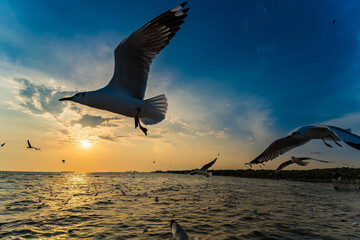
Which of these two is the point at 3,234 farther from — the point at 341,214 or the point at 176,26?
the point at 341,214

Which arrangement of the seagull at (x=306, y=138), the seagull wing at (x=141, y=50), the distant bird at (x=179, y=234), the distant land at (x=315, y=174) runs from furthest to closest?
the distant land at (x=315, y=174), the seagull wing at (x=141, y=50), the seagull at (x=306, y=138), the distant bird at (x=179, y=234)

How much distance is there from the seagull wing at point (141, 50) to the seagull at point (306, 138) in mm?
3785

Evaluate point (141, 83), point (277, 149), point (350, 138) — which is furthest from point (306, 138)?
point (141, 83)

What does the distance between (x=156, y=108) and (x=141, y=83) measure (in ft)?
2.75

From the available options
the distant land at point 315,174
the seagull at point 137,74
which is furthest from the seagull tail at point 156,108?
the distant land at point 315,174

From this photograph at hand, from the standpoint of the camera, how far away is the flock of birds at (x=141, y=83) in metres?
Answer: 4.56

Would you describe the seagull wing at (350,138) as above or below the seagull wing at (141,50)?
below

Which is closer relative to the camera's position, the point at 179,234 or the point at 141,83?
the point at 179,234

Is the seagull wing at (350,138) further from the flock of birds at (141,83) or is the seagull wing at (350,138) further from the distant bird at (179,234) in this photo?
the distant bird at (179,234)

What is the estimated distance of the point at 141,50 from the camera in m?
5.05

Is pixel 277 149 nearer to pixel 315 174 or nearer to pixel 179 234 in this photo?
pixel 179 234

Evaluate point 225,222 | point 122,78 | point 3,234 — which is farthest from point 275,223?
point 3,234

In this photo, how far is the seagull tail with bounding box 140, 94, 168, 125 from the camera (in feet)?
17.2

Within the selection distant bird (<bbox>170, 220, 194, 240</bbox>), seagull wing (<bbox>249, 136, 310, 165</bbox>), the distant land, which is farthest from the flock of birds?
the distant land
